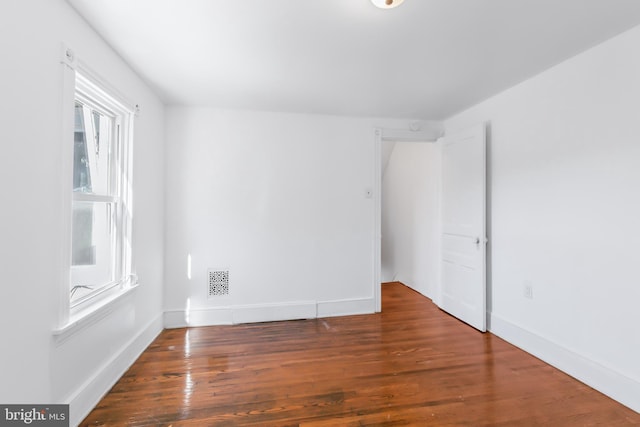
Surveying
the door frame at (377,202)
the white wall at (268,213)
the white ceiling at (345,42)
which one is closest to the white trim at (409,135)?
the door frame at (377,202)

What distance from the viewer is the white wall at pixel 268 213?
3029mm

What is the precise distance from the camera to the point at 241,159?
3135 mm

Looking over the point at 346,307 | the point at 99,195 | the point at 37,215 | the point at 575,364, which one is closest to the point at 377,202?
the point at 346,307

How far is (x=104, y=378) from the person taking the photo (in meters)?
1.85

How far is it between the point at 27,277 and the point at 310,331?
2236 mm

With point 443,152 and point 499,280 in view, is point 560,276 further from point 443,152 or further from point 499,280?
point 443,152

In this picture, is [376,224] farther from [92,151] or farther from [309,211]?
[92,151]

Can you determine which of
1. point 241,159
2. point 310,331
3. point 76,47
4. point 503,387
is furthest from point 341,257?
point 76,47

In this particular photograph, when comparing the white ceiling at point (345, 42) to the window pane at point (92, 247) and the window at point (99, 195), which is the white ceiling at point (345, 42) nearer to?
the window at point (99, 195)

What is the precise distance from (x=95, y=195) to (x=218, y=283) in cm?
152

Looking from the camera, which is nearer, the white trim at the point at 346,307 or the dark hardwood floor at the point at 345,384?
the dark hardwood floor at the point at 345,384

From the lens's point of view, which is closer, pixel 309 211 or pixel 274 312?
pixel 274 312

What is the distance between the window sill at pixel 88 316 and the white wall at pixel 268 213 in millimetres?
994

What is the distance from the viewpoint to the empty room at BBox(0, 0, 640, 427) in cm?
149
